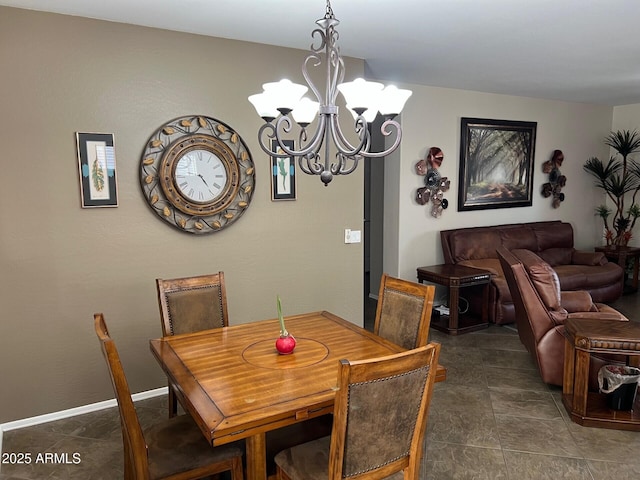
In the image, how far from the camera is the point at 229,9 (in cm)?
277

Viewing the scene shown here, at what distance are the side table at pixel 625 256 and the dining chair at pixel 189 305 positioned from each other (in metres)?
5.64

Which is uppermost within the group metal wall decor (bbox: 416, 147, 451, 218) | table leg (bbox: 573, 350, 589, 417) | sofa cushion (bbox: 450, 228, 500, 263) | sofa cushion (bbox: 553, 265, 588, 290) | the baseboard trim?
metal wall decor (bbox: 416, 147, 451, 218)

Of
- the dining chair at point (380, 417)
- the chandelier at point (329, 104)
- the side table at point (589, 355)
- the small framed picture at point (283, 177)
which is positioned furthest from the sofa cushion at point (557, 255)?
the dining chair at point (380, 417)

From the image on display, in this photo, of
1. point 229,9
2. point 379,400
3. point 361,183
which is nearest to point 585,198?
point 361,183

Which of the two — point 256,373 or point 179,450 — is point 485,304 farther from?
point 179,450

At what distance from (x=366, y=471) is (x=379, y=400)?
0.31 m

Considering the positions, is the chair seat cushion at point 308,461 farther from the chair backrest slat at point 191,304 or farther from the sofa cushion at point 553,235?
the sofa cushion at point 553,235

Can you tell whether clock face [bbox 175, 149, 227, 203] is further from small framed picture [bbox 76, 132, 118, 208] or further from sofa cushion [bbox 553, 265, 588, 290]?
sofa cushion [bbox 553, 265, 588, 290]

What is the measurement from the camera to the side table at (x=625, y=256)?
620 cm

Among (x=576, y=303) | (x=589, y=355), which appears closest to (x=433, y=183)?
(x=576, y=303)

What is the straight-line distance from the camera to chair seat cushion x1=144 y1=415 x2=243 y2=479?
192 centimetres

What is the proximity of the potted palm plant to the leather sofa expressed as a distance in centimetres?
98

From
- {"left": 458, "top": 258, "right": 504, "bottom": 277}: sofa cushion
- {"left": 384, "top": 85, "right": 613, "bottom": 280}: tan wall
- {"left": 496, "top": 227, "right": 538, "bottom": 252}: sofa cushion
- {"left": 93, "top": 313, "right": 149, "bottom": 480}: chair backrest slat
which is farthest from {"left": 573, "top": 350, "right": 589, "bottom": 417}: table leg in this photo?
{"left": 496, "top": 227, "right": 538, "bottom": 252}: sofa cushion

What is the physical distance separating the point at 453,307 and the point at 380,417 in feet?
10.6
